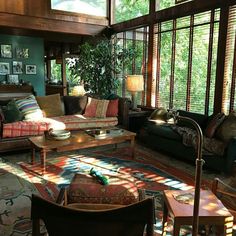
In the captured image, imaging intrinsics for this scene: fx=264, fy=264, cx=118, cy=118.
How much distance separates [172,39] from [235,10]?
1.43 m

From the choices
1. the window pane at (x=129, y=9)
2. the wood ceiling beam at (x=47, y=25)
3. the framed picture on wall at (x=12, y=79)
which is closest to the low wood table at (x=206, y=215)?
the window pane at (x=129, y=9)

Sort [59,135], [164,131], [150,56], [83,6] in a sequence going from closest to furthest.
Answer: [59,135] < [164,131] < [150,56] < [83,6]

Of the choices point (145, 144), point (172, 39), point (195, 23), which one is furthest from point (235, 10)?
point (145, 144)

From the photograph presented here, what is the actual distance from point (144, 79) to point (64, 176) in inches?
140

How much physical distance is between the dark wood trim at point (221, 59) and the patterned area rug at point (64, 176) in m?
1.51

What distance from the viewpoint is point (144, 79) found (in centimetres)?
633

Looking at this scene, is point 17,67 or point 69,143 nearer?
point 69,143

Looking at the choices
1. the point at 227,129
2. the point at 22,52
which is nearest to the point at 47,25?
the point at 22,52

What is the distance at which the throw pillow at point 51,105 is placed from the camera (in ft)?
17.6

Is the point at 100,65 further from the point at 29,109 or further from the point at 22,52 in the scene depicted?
the point at 22,52

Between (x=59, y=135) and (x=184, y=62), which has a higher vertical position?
(x=184, y=62)

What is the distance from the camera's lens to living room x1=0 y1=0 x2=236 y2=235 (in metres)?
3.87

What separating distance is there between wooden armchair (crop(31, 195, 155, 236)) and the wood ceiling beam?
6.08 metres

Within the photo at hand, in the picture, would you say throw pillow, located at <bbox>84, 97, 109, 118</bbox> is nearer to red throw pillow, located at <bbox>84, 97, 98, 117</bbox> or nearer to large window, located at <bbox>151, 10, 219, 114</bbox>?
red throw pillow, located at <bbox>84, 97, 98, 117</bbox>
